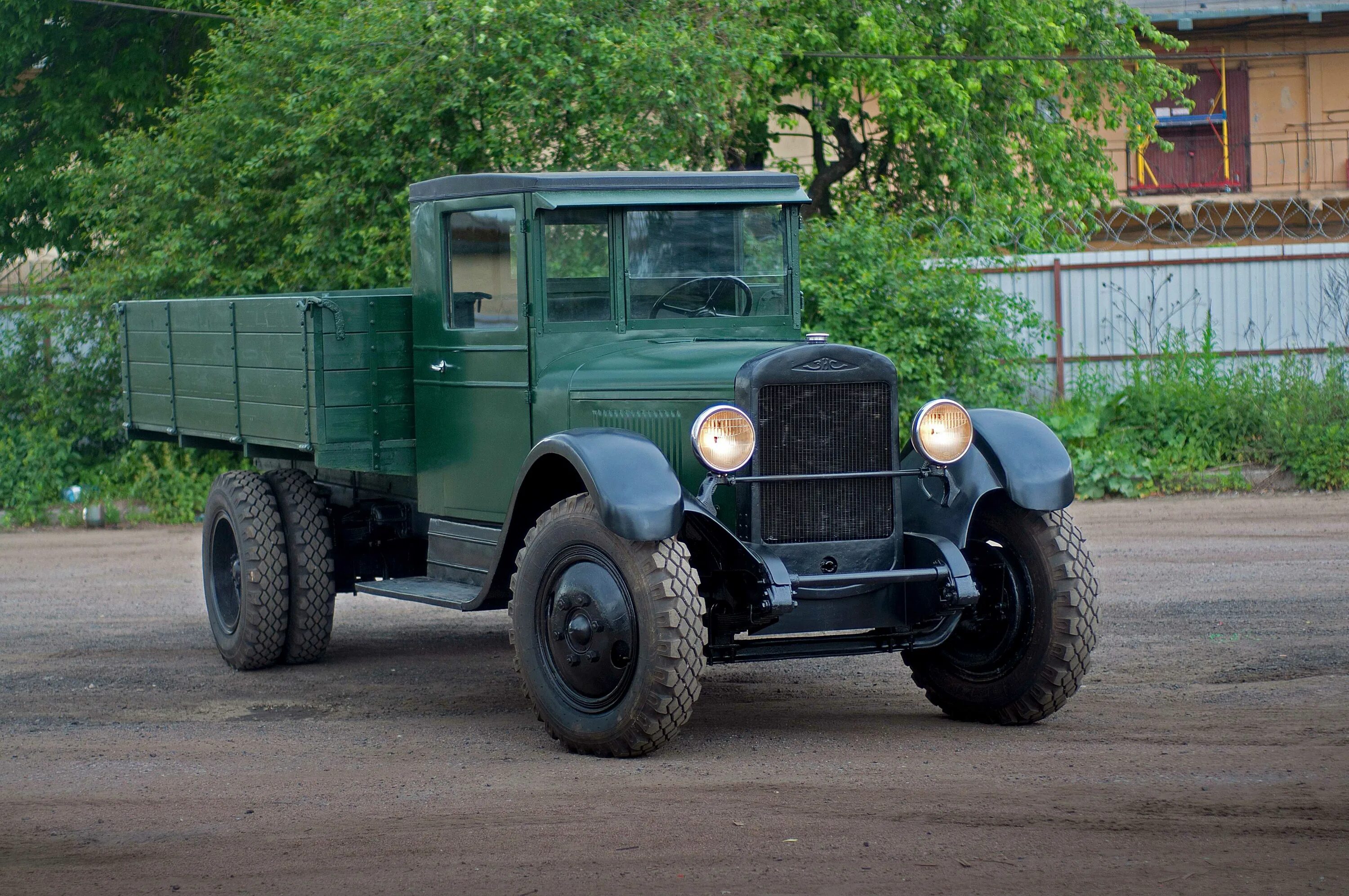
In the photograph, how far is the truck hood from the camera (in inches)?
240

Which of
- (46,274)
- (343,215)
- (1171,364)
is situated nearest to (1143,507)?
(1171,364)

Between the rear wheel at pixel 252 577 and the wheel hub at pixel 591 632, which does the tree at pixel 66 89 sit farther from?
the wheel hub at pixel 591 632

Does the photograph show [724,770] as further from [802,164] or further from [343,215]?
[802,164]

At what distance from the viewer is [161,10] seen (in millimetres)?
15227

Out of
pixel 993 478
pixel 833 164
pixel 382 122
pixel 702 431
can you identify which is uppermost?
pixel 833 164

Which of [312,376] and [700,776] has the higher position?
[312,376]

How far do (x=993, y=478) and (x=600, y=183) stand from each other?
2092 millimetres

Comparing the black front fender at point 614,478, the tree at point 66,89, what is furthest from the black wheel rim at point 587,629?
the tree at point 66,89

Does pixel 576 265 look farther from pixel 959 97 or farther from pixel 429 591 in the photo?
pixel 959 97

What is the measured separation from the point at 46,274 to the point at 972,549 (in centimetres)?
1299

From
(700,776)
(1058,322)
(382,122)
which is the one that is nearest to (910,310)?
(1058,322)

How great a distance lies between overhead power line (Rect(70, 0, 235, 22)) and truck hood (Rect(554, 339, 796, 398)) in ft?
30.3

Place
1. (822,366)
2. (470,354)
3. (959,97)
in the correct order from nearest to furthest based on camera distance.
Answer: (822,366), (470,354), (959,97)

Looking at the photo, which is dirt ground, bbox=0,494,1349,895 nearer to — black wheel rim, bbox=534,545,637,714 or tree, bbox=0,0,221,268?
black wheel rim, bbox=534,545,637,714
